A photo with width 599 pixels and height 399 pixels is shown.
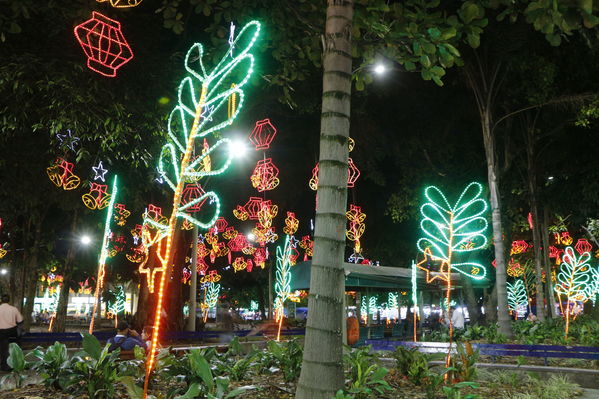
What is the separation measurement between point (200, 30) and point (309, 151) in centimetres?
1234

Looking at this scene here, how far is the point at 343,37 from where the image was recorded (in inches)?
208

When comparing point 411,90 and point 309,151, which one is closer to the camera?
point 411,90

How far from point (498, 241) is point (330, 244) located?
10405 mm

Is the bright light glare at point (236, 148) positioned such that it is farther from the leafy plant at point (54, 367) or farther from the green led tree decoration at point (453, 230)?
the green led tree decoration at point (453, 230)

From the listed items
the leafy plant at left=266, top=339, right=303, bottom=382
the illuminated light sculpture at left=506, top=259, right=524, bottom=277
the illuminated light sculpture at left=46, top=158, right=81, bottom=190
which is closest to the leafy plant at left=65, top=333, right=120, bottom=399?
the leafy plant at left=266, top=339, right=303, bottom=382

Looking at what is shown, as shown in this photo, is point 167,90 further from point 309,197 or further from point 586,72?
point 309,197

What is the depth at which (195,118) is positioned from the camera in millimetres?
5102

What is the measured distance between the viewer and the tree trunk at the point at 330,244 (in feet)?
15.2

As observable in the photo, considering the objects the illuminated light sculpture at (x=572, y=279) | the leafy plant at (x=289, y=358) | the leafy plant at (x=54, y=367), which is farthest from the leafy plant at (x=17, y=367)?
the illuminated light sculpture at (x=572, y=279)

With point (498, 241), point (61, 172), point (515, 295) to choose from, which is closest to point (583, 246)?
point (498, 241)

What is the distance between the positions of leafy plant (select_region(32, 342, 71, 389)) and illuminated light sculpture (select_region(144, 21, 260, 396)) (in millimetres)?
1047

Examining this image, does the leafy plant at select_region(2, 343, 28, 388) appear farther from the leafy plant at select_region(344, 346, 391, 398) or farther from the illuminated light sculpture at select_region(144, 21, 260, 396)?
the leafy plant at select_region(344, 346, 391, 398)

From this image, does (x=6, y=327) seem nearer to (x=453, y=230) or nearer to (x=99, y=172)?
(x=99, y=172)

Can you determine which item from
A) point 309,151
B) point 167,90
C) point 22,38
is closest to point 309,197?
point 309,151
